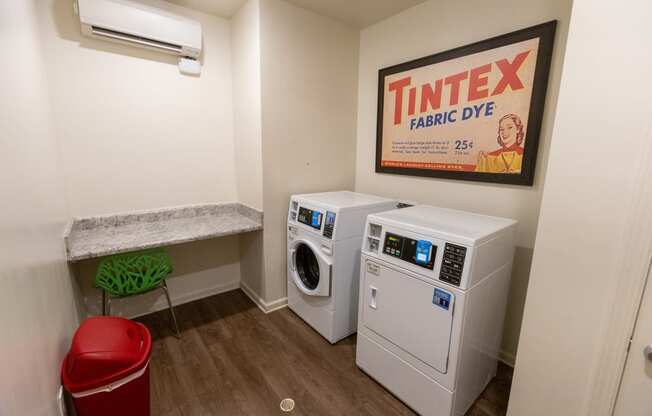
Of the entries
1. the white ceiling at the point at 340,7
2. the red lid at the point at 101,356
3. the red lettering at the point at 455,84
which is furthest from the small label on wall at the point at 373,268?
the white ceiling at the point at 340,7

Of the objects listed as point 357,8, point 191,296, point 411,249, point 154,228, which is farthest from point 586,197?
point 191,296

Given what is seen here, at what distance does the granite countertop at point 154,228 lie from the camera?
189 cm

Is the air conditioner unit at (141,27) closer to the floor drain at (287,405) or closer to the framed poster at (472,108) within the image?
the framed poster at (472,108)

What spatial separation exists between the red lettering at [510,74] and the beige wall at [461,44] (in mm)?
160

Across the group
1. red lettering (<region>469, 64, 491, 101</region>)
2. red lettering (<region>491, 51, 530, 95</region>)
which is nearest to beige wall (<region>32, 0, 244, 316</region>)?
red lettering (<region>469, 64, 491, 101</region>)

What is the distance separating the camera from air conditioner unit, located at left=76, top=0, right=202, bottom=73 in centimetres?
188

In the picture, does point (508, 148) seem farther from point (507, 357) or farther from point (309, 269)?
point (309, 269)

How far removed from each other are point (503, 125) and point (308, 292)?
5.78 feet

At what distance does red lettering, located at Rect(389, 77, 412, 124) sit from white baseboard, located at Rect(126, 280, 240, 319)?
2232 millimetres

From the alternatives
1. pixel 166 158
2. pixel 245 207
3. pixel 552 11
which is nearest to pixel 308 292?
pixel 245 207

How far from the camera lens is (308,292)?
221 centimetres

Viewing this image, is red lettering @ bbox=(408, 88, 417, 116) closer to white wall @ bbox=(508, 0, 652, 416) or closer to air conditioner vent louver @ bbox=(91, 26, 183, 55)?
white wall @ bbox=(508, 0, 652, 416)

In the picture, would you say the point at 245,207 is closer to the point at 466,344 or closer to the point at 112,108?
the point at 112,108

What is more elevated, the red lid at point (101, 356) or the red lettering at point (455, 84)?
the red lettering at point (455, 84)
